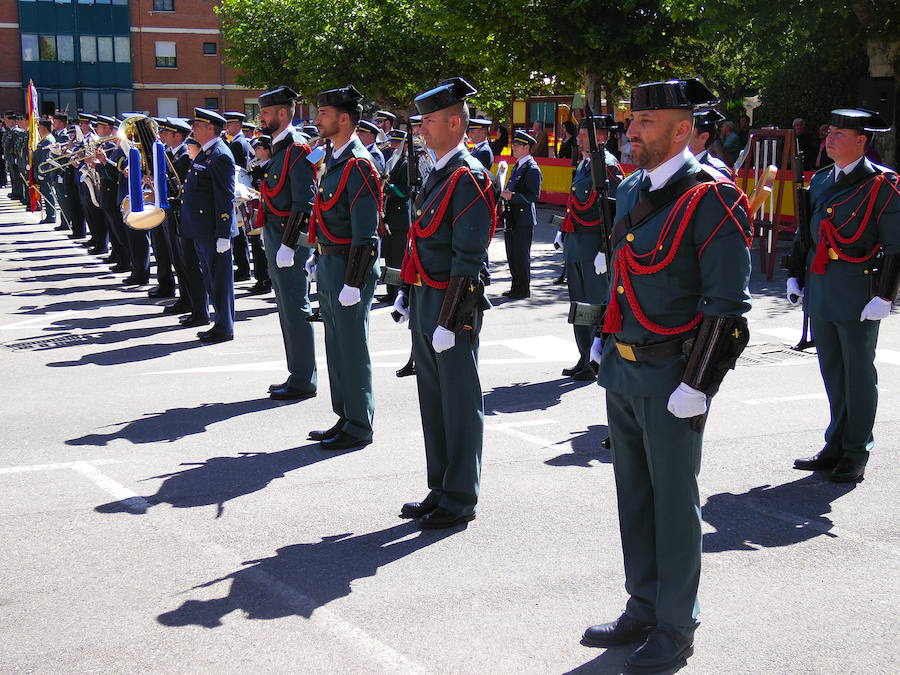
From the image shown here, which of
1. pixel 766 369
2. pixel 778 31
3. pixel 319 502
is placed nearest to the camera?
pixel 319 502

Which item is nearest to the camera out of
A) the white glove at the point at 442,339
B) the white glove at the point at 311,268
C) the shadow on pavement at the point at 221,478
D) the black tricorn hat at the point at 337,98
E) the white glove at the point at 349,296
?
the white glove at the point at 442,339

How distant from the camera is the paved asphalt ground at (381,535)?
4348 mm

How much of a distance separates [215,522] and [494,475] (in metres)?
1.70

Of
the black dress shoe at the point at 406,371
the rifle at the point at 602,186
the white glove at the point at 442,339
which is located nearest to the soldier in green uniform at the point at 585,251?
the black dress shoe at the point at 406,371

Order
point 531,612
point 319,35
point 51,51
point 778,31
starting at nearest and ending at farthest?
point 531,612 → point 778,31 → point 319,35 → point 51,51

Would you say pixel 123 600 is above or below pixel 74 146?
below

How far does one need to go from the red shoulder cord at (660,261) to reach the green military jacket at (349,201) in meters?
2.89

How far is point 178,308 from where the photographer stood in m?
12.5

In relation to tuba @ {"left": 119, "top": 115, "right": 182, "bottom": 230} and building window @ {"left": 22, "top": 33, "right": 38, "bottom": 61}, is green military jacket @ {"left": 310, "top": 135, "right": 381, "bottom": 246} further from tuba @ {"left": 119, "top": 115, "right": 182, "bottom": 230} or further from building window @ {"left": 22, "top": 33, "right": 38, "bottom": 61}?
building window @ {"left": 22, "top": 33, "right": 38, "bottom": 61}

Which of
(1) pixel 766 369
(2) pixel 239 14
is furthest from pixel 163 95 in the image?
(1) pixel 766 369

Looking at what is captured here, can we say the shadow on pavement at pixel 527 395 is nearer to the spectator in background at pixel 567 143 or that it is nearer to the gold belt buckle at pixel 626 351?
the gold belt buckle at pixel 626 351

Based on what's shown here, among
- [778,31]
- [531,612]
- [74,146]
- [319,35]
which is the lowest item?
[531,612]

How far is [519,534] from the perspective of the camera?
5559 millimetres

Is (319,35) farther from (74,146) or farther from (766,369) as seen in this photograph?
(766,369)
